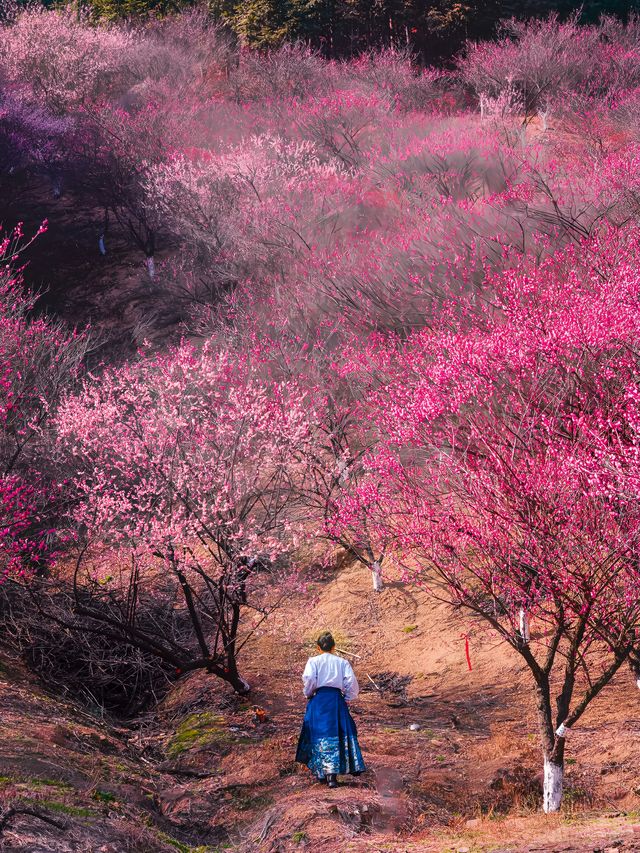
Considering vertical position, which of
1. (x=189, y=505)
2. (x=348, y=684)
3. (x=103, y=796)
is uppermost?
(x=189, y=505)

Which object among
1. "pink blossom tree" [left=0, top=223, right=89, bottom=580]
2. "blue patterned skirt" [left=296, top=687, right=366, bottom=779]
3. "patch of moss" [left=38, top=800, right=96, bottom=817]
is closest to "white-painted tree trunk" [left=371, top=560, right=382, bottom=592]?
"pink blossom tree" [left=0, top=223, right=89, bottom=580]

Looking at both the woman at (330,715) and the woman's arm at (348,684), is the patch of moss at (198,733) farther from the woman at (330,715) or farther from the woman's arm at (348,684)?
the woman's arm at (348,684)

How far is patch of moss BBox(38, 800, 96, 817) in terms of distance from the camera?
214 inches

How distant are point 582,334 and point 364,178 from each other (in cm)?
1828

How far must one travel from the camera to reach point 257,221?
80.4 feet

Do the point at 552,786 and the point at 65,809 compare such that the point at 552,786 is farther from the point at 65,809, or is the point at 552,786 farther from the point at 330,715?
the point at 65,809

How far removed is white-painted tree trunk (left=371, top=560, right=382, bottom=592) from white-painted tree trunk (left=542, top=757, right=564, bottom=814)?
21.0ft

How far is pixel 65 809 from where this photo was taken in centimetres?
552

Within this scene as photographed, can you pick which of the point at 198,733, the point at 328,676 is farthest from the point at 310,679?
the point at 198,733

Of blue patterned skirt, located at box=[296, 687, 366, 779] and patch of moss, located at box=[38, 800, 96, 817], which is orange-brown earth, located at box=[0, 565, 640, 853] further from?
blue patterned skirt, located at box=[296, 687, 366, 779]

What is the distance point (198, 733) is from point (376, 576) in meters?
4.88

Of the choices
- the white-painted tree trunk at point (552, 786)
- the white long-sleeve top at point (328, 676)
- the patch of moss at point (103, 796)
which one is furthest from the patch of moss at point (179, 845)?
the white-painted tree trunk at point (552, 786)

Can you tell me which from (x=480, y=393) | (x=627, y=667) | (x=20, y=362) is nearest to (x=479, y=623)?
(x=627, y=667)

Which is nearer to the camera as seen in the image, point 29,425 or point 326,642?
point 326,642
